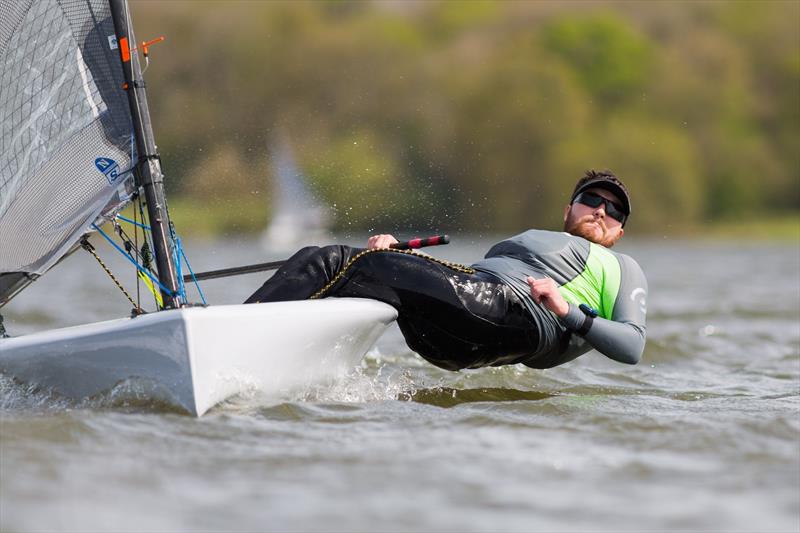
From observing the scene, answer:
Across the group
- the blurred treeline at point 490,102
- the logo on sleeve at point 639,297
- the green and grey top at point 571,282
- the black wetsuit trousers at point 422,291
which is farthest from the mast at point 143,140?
the blurred treeline at point 490,102

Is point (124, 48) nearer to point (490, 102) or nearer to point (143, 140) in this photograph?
point (143, 140)

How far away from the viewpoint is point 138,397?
3756 millimetres

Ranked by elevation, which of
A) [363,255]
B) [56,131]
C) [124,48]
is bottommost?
[363,255]

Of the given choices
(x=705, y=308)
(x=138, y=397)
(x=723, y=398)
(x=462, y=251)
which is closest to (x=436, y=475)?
(x=138, y=397)

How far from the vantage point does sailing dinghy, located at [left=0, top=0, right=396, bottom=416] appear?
12.1 ft

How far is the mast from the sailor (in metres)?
0.43

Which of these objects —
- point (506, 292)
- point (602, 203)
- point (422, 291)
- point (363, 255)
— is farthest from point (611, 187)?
point (363, 255)

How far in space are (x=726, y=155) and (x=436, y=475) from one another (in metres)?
28.4

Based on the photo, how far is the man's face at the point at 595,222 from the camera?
461 centimetres

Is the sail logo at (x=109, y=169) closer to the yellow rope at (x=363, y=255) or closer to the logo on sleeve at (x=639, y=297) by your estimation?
the yellow rope at (x=363, y=255)

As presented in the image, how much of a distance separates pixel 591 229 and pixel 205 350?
5.70 feet

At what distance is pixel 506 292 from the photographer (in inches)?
168

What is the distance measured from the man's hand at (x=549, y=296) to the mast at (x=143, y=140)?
51.4 inches

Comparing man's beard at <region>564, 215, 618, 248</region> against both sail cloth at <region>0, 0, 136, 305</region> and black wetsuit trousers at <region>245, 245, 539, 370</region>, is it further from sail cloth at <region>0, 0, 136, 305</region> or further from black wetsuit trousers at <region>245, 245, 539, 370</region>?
sail cloth at <region>0, 0, 136, 305</region>
